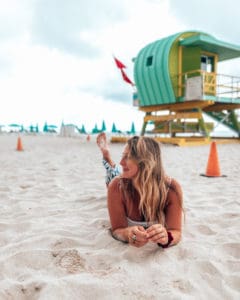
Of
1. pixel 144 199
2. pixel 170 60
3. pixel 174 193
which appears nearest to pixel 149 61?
pixel 170 60

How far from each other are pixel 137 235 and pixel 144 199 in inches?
10.7

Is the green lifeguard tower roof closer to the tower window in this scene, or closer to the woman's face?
the tower window

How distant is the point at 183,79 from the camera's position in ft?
43.8

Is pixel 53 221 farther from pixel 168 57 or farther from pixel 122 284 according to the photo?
pixel 168 57

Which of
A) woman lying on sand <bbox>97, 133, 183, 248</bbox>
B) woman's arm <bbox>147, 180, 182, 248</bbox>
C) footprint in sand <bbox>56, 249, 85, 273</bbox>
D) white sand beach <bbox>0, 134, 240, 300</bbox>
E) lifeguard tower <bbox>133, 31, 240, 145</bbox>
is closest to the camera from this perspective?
white sand beach <bbox>0, 134, 240, 300</bbox>

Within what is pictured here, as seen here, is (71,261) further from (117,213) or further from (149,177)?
(149,177)

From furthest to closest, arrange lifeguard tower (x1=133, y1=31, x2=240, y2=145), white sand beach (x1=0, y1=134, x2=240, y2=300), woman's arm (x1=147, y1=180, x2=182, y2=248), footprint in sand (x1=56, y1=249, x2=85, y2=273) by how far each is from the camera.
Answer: lifeguard tower (x1=133, y1=31, x2=240, y2=145), woman's arm (x1=147, y1=180, x2=182, y2=248), footprint in sand (x1=56, y1=249, x2=85, y2=273), white sand beach (x1=0, y1=134, x2=240, y2=300)

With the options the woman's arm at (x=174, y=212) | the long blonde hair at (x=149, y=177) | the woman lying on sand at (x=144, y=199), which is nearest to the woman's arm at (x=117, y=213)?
the woman lying on sand at (x=144, y=199)

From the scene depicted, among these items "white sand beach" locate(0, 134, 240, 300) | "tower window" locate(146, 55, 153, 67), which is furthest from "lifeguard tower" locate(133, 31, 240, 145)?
"white sand beach" locate(0, 134, 240, 300)

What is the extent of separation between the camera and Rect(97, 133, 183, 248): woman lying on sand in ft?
6.68

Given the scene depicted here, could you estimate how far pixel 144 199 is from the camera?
82.6 inches

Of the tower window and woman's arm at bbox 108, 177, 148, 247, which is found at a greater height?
the tower window

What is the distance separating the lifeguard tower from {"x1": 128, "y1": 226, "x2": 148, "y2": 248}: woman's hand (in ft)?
36.3

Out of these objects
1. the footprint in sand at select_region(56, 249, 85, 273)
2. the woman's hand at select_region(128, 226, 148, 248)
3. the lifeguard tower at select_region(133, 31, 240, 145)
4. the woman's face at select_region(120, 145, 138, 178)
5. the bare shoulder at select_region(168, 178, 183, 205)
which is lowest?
the footprint in sand at select_region(56, 249, 85, 273)
